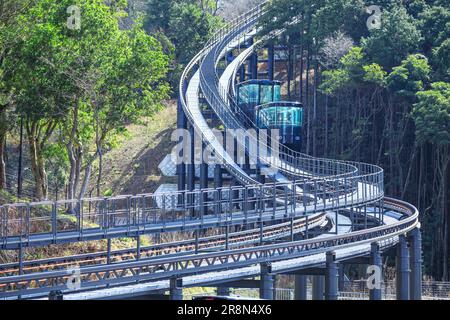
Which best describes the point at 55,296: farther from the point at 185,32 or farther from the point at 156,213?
the point at 185,32

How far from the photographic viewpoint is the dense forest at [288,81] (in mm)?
40156

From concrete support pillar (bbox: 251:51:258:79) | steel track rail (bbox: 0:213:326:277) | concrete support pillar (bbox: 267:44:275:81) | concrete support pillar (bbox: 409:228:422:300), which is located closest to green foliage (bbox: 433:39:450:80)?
concrete support pillar (bbox: 267:44:275:81)

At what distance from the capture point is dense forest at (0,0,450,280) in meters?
40.2

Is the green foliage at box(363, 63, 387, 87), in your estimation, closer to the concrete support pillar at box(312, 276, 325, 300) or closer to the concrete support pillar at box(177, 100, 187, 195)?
the concrete support pillar at box(177, 100, 187, 195)

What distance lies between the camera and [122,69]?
138 feet

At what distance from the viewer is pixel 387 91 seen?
55.4 m

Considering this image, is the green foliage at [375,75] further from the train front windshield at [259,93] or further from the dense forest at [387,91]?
the train front windshield at [259,93]

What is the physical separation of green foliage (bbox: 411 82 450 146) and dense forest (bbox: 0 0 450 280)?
7 cm

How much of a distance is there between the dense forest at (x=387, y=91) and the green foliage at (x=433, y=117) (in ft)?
0.15

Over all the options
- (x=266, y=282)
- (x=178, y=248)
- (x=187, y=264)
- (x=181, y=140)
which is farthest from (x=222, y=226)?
(x=181, y=140)

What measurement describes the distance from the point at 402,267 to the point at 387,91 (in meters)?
20.3

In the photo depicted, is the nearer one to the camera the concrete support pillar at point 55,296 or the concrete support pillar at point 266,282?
the concrete support pillar at point 55,296

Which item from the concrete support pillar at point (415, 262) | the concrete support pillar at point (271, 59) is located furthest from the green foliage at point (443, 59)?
the concrete support pillar at point (415, 262)
